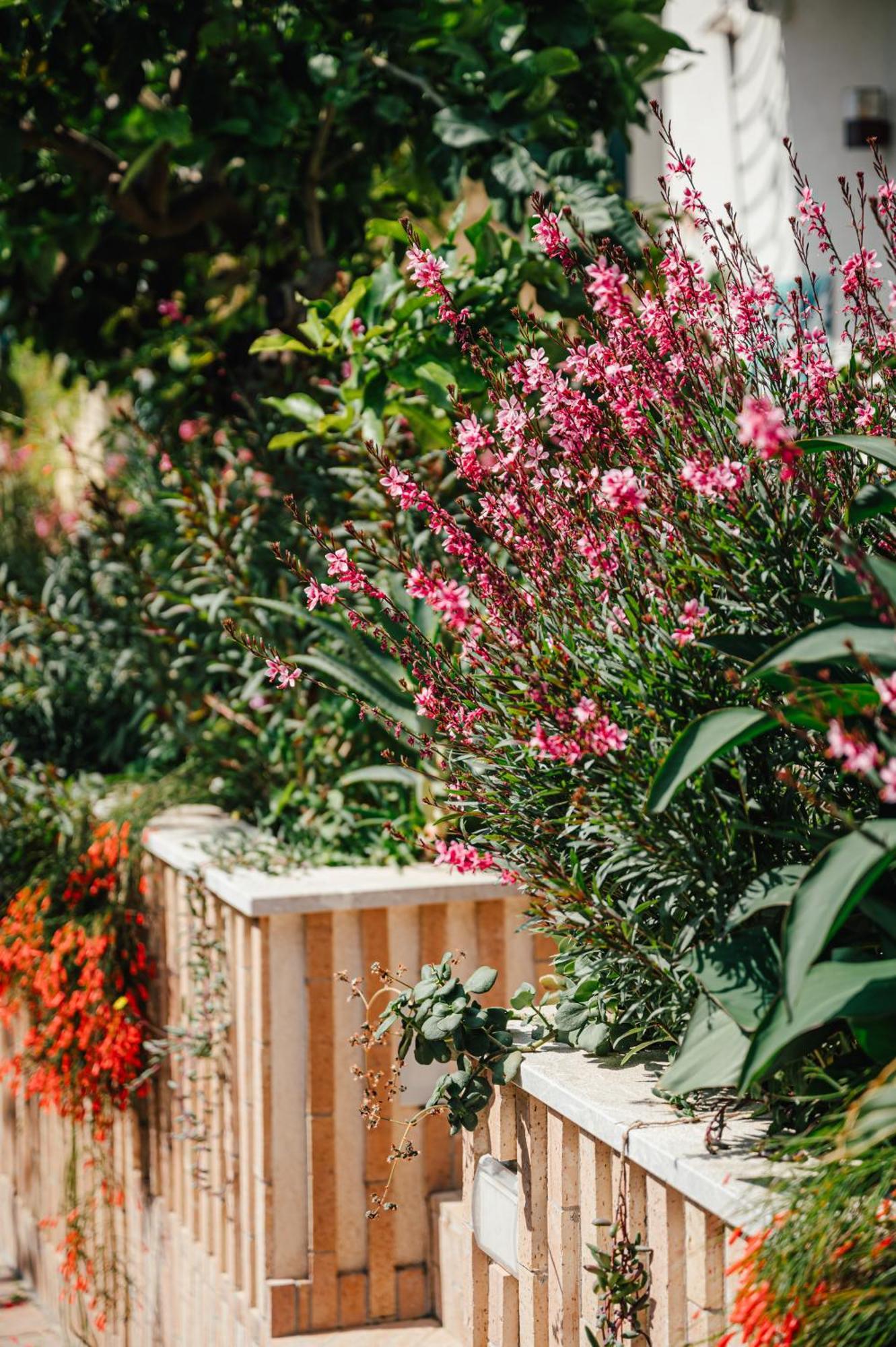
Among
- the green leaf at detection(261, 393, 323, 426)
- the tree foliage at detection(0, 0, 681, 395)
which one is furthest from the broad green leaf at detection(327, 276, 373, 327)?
the tree foliage at detection(0, 0, 681, 395)

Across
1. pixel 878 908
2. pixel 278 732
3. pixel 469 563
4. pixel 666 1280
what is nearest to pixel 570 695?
pixel 469 563

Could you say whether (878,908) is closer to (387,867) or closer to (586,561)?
(586,561)

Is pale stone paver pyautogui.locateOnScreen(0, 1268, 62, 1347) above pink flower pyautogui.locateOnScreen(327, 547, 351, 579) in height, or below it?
below

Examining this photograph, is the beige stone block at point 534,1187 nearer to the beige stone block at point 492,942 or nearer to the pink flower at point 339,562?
the pink flower at point 339,562

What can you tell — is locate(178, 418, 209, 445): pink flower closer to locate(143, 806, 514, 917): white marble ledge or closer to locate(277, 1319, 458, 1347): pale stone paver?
locate(143, 806, 514, 917): white marble ledge

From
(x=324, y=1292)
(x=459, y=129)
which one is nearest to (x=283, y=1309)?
(x=324, y=1292)

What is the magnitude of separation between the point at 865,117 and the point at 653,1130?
481 centimetres

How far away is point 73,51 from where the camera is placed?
363 centimetres

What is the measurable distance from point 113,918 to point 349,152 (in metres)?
2.38

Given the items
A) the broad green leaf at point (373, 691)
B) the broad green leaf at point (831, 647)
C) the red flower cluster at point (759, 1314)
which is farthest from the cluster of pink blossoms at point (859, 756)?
the broad green leaf at point (373, 691)

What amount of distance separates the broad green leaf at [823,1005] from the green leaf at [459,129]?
2384 mm

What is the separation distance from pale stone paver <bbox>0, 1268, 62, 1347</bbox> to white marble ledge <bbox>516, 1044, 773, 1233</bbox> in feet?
8.96

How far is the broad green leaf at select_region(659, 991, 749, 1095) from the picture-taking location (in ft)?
4.70

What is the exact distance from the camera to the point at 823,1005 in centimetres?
131
